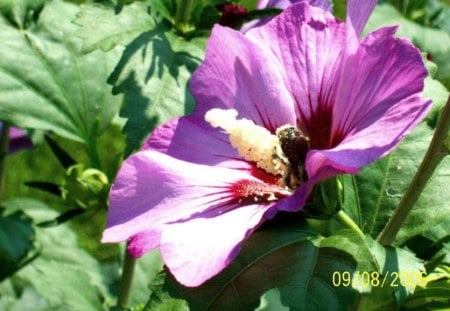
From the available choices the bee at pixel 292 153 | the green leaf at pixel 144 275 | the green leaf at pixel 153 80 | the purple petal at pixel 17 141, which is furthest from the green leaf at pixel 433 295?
the purple petal at pixel 17 141

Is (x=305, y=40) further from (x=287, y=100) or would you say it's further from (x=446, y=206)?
(x=446, y=206)

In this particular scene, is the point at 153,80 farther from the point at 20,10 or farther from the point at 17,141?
the point at 17,141

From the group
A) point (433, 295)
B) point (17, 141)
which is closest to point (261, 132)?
point (433, 295)

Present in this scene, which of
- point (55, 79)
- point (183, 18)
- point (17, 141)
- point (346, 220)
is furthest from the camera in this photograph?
point (17, 141)

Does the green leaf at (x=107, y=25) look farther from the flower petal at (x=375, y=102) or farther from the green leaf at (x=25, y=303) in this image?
the green leaf at (x=25, y=303)

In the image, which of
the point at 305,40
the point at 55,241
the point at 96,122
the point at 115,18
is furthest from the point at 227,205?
the point at 55,241

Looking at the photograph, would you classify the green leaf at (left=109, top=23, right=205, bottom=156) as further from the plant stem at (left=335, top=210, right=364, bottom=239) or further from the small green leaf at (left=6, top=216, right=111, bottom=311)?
the small green leaf at (left=6, top=216, right=111, bottom=311)
